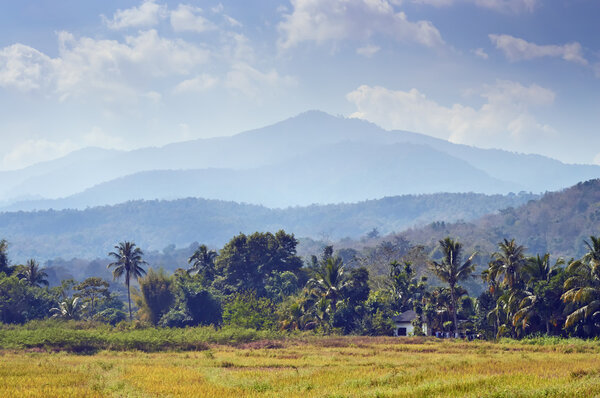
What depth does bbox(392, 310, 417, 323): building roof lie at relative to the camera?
7412 centimetres

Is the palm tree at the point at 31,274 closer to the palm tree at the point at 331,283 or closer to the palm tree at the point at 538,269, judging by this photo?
the palm tree at the point at 331,283

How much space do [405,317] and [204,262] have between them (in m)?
36.0

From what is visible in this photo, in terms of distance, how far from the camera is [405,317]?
245 ft

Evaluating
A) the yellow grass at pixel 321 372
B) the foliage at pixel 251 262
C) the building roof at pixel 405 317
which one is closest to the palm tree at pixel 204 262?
the foliage at pixel 251 262

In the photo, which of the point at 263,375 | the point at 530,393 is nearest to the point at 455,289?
the point at 263,375

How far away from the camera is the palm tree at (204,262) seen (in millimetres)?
96688

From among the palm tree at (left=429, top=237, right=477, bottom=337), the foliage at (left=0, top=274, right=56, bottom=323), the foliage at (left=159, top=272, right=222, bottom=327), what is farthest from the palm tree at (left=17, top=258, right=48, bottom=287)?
the palm tree at (left=429, top=237, right=477, bottom=337)

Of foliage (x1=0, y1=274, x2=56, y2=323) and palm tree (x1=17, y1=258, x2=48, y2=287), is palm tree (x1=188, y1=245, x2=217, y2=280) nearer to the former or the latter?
palm tree (x1=17, y1=258, x2=48, y2=287)

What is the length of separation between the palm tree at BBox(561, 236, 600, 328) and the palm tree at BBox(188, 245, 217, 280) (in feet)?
178

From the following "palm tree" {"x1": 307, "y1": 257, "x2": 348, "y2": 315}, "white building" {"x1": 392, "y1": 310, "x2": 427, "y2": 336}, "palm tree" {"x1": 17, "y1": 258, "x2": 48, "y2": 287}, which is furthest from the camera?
"palm tree" {"x1": 17, "y1": 258, "x2": 48, "y2": 287}

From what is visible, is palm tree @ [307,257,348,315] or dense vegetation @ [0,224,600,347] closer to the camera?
dense vegetation @ [0,224,600,347]

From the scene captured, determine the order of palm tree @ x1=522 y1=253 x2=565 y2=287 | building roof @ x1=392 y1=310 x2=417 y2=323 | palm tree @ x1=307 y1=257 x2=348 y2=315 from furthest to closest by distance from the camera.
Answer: palm tree @ x1=307 y1=257 x2=348 y2=315 < building roof @ x1=392 y1=310 x2=417 y2=323 < palm tree @ x1=522 y1=253 x2=565 y2=287

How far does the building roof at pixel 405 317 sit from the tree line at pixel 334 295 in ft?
2.66

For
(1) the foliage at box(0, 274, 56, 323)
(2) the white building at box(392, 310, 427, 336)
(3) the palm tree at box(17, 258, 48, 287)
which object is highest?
(3) the palm tree at box(17, 258, 48, 287)
